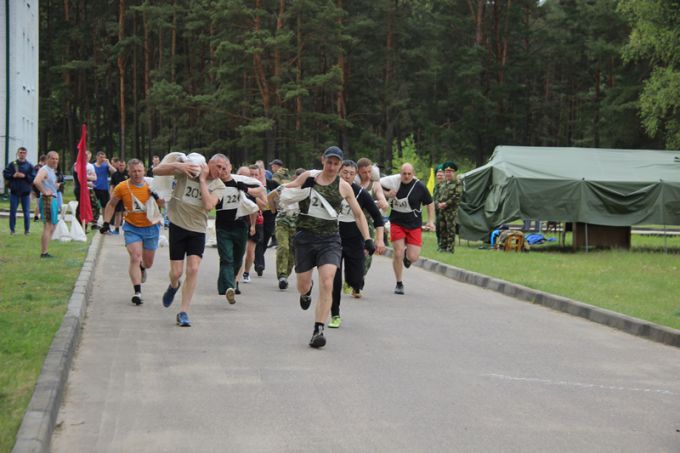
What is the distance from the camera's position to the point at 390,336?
10477 mm

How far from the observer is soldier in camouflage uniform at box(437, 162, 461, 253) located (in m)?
23.0

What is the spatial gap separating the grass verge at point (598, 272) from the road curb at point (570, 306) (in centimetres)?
25

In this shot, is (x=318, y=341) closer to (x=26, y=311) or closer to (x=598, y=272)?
(x=26, y=311)

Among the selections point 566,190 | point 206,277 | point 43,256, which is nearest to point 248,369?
point 206,277

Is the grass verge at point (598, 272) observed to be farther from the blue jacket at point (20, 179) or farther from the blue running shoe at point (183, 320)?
the blue jacket at point (20, 179)

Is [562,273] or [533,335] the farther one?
[562,273]

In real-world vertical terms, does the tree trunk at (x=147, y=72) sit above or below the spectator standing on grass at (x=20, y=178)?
above

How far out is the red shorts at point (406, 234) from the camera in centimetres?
1512

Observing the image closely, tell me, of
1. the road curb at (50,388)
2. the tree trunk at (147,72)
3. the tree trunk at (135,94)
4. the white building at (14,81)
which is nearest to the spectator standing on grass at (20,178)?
the road curb at (50,388)

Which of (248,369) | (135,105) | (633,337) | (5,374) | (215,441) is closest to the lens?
(215,441)

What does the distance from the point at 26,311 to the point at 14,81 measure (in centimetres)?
3283

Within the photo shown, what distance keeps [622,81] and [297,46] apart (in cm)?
1961

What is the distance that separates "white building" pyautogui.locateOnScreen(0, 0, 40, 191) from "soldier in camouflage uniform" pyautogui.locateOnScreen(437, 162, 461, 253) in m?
22.1

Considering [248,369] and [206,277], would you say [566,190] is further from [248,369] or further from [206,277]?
[248,369]
